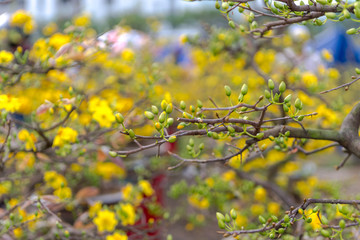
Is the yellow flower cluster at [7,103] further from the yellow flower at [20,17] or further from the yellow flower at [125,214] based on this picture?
the yellow flower at [20,17]

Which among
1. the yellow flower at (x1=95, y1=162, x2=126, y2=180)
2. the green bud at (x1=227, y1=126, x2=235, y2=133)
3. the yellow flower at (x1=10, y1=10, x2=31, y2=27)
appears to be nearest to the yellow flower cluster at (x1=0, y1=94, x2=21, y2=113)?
the green bud at (x1=227, y1=126, x2=235, y2=133)

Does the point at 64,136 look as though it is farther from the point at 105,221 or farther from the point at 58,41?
the point at 58,41

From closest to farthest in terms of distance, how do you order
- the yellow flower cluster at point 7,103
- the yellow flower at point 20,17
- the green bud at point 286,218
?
the green bud at point 286,218 < the yellow flower cluster at point 7,103 < the yellow flower at point 20,17

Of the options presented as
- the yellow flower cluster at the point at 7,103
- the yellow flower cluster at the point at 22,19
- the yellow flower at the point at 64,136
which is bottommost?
the yellow flower at the point at 64,136

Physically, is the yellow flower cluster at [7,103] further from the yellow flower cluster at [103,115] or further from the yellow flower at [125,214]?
the yellow flower at [125,214]

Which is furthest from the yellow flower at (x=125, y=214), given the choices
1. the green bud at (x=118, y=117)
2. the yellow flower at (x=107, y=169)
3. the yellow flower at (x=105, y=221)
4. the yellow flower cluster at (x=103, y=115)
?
the green bud at (x=118, y=117)

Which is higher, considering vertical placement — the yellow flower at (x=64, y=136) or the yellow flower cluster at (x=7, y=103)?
the yellow flower cluster at (x=7, y=103)

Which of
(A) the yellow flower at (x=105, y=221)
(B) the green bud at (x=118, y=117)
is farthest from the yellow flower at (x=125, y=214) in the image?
(B) the green bud at (x=118, y=117)

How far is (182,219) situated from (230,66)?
5.57 ft

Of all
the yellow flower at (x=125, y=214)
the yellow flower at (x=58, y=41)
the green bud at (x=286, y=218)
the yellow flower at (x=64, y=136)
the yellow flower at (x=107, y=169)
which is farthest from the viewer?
the yellow flower at (x=107, y=169)

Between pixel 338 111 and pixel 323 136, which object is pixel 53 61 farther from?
pixel 338 111

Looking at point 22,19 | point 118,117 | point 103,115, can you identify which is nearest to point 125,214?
point 103,115

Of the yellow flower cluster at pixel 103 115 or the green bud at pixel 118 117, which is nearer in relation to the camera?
the green bud at pixel 118 117

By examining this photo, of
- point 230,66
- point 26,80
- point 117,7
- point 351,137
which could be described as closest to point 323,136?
point 351,137
